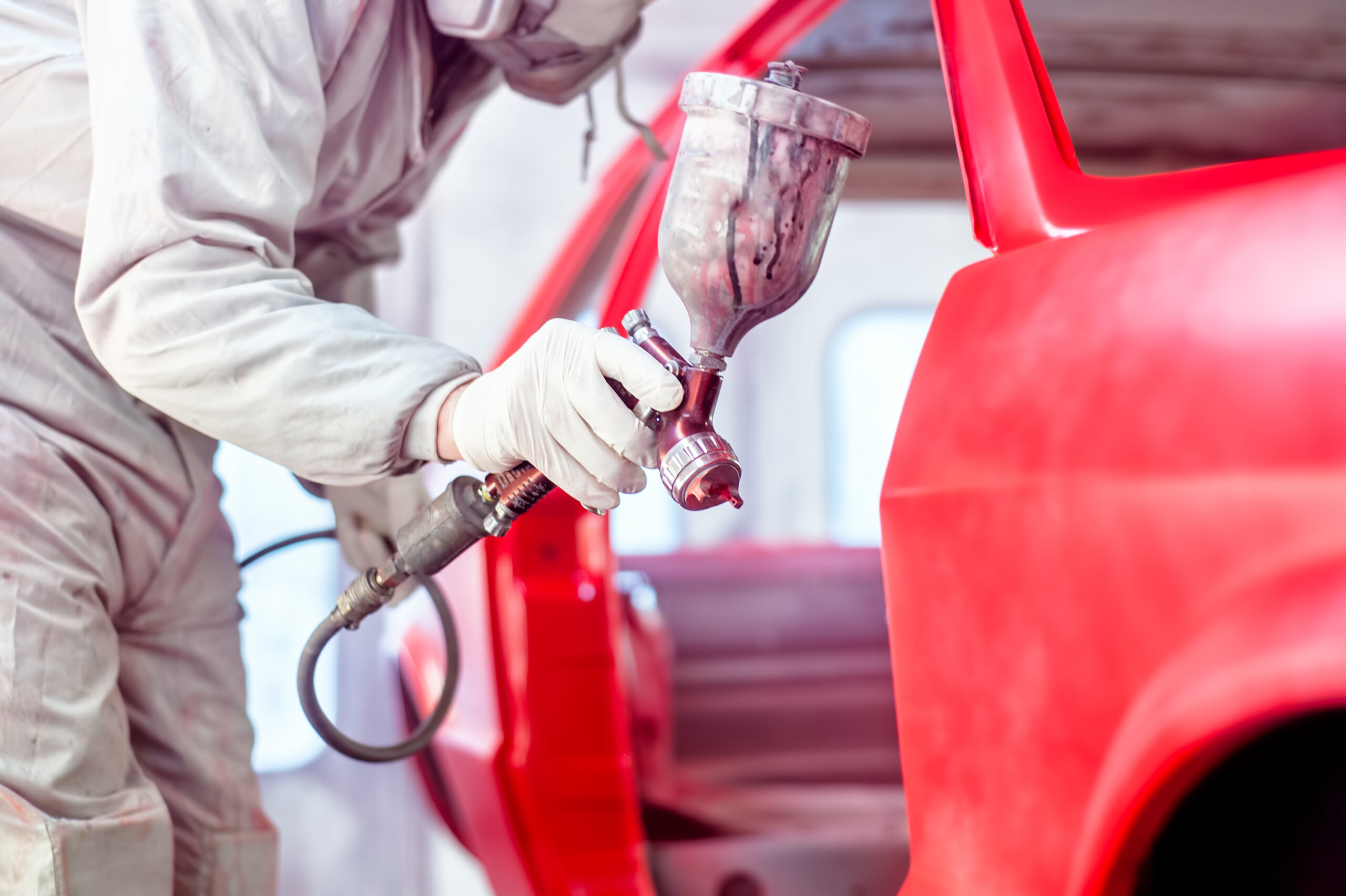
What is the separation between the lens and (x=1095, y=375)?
70cm

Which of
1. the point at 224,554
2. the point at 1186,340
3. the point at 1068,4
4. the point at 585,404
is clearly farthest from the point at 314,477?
the point at 1068,4

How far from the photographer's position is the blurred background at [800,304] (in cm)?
167

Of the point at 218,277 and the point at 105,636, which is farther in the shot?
the point at 105,636

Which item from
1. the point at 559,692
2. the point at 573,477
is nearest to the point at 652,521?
the point at 559,692

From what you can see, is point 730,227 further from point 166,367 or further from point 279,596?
point 279,596

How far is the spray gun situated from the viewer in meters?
0.82

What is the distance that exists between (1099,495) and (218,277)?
2.37ft

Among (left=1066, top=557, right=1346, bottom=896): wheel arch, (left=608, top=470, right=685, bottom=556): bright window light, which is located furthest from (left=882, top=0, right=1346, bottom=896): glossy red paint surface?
(left=608, top=470, right=685, bottom=556): bright window light

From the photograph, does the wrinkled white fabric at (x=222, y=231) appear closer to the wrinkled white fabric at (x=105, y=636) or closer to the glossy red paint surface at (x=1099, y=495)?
the wrinkled white fabric at (x=105, y=636)

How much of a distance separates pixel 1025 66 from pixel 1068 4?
0.90m

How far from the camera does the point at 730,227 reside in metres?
0.83

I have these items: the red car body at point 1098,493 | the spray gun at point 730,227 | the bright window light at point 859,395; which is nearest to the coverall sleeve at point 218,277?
the spray gun at point 730,227

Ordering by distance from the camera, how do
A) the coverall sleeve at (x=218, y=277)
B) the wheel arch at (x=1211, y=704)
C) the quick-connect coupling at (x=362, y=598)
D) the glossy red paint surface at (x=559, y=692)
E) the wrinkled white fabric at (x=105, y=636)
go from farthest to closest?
the glossy red paint surface at (x=559, y=692)
the quick-connect coupling at (x=362, y=598)
the wrinkled white fabric at (x=105, y=636)
the coverall sleeve at (x=218, y=277)
the wheel arch at (x=1211, y=704)

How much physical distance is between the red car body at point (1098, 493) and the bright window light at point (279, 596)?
3018 mm
